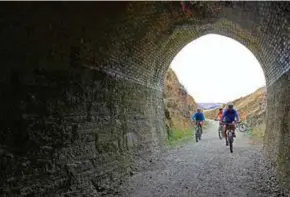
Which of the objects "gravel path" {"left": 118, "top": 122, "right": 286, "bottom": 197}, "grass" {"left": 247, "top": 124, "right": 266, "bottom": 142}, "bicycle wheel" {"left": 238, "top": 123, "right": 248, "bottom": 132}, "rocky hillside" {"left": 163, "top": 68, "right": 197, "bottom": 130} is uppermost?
"rocky hillside" {"left": 163, "top": 68, "right": 197, "bottom": 130}

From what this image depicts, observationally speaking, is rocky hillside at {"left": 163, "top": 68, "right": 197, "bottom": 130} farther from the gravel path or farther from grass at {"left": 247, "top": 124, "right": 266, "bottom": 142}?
the gravel path

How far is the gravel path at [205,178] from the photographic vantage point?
7270 millimetres

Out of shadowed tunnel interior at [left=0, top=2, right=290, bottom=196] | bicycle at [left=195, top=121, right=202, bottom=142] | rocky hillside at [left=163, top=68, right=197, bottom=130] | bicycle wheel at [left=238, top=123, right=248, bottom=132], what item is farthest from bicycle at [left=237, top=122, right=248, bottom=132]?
shadowed tunnel interior at [left=0, top=2, right=290, bottom=196]

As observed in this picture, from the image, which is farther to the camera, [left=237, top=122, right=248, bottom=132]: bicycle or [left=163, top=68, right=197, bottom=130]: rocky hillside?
[left=237, top=122, right=248, bottom=132]: bicycle

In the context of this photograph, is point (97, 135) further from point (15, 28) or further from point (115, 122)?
point (15, 28)

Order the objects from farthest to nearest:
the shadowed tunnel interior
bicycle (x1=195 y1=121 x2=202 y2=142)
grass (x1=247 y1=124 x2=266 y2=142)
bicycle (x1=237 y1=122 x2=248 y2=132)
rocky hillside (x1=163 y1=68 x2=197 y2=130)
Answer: bicycle (x1=237 y1=122 x2=248 y2=132) → rocky hillside (x1=163 y1=68 x2=197 y2=130) → grass (x1=247 y1=124 x2=266 y2=142) → bicycle (x1=195 y1=121 x2=202 y2=142) → the shadowed tunnel interior

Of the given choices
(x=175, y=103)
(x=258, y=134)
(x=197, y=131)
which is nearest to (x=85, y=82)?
(x=197, y=131)

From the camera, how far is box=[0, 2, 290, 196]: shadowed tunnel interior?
5.38 meters

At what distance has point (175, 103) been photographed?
24.6m

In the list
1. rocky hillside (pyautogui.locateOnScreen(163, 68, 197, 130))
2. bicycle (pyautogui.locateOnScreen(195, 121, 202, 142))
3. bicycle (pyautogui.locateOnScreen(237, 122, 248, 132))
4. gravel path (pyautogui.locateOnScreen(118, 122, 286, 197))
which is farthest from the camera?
bicycle (pyautogui.locateOnScreen(237, 122, 248, 132))

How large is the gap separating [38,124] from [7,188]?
1132mm

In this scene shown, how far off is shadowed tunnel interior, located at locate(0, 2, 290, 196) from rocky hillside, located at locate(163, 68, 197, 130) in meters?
9.57

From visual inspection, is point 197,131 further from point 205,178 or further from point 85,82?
point 85,82

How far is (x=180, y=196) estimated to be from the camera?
7.00m
